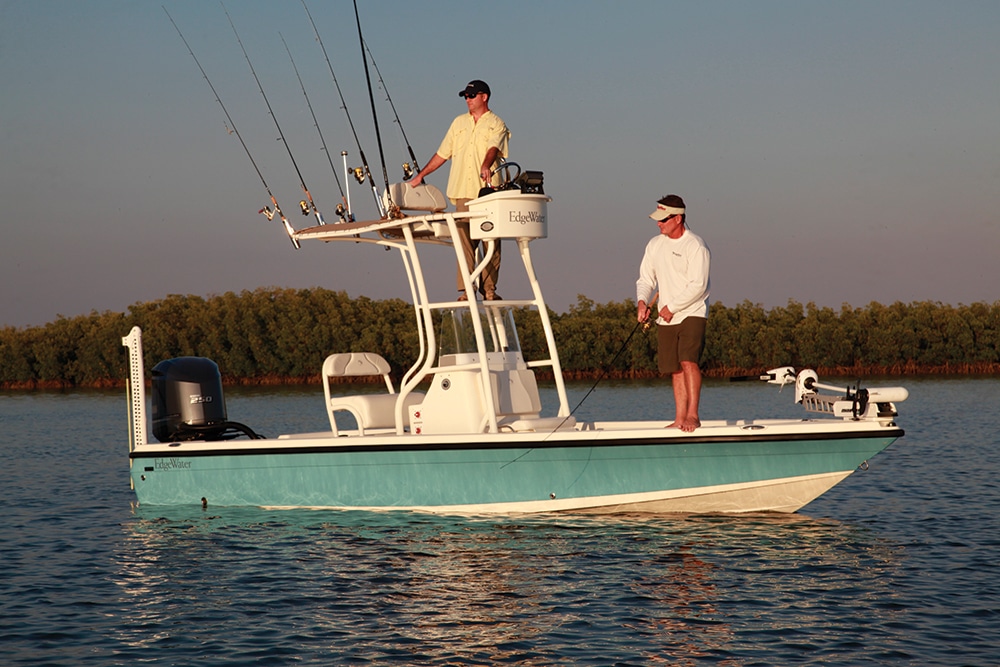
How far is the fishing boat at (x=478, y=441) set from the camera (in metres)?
10.4

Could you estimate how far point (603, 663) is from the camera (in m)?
6.91

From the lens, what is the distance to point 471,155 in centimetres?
1152

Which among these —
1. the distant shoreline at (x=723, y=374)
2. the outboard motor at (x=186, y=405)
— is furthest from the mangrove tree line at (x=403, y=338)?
the outboard motor at (x=186, y=405)

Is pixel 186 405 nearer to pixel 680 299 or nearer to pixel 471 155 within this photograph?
pixel 471 155

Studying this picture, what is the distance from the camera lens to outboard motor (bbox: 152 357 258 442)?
12.3m

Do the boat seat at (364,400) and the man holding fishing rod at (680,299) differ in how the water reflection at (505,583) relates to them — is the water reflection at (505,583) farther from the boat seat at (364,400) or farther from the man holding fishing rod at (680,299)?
the man holding fishing rod at (680,299)

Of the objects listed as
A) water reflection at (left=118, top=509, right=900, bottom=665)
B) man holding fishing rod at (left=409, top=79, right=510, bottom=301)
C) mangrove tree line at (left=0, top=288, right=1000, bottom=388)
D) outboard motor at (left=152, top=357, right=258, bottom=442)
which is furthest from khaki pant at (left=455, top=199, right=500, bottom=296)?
mangrove tree line at (left=0, top=288, right=1000, bottom=388)

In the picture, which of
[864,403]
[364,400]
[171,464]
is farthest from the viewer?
[171,464]

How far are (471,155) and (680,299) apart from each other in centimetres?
261

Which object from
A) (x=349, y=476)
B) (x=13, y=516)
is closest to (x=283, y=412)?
(x=13, y=516)

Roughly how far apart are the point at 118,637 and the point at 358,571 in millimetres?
2128

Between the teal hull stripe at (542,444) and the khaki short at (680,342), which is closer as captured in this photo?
the teal hull stripe at (542,444)

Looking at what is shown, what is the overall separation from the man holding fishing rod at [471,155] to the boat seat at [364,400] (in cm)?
121

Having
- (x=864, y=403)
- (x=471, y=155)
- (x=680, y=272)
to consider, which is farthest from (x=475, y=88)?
(x=864, y=403)
